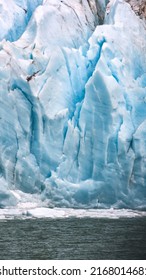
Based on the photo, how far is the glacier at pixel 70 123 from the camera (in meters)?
19.5

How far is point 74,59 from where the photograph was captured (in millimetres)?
20641

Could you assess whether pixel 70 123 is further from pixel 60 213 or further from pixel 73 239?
pixel 73 239

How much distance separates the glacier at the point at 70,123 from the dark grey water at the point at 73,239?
1.61m

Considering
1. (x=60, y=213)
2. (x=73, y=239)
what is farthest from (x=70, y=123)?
(x=73, y=239)

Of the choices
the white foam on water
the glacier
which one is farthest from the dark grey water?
the glacier

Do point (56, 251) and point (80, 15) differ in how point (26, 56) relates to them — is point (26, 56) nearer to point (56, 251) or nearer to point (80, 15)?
point (80, 15)

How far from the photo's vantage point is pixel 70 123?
65.1ft

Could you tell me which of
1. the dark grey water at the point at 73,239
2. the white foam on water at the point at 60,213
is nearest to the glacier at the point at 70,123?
the white foam on water at the point at 60,213

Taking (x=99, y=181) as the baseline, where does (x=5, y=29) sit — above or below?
above

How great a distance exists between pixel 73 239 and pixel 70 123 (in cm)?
487

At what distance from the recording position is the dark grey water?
14320 millimetres

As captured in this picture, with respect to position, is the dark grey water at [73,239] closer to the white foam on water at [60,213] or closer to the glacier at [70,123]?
the white foam on water at [60,213]
